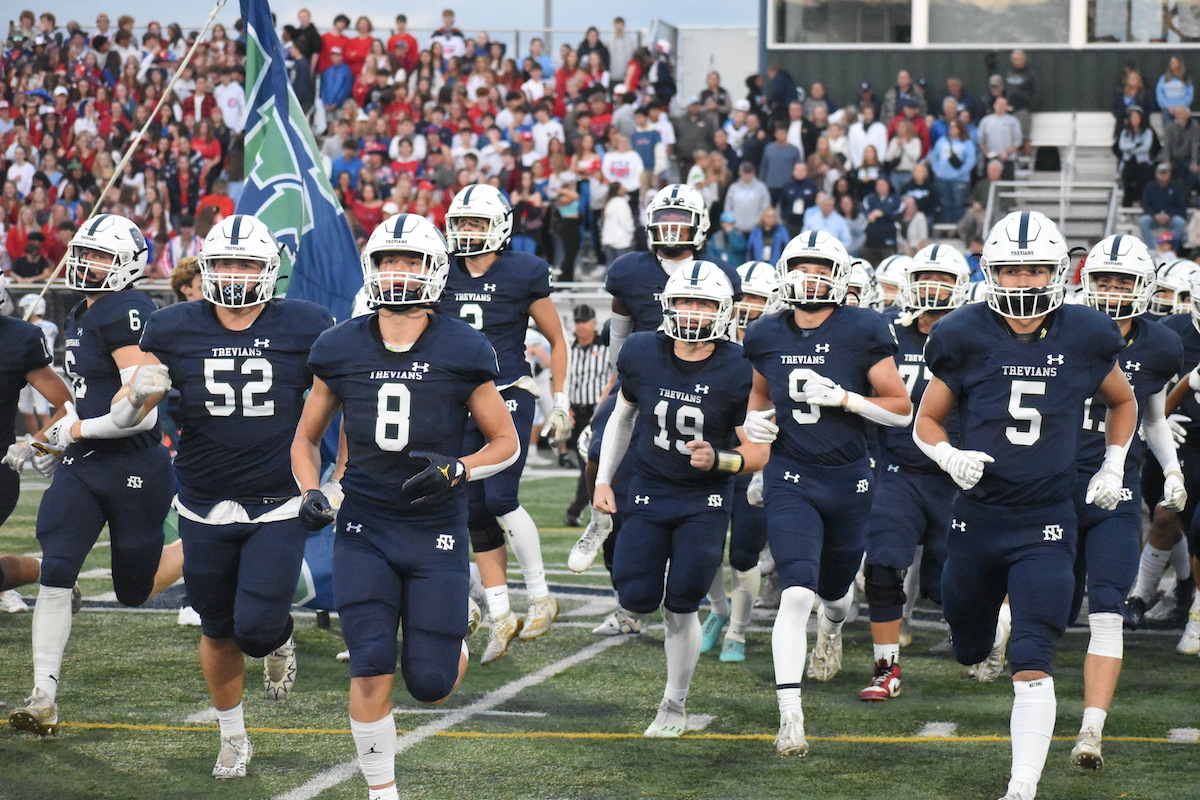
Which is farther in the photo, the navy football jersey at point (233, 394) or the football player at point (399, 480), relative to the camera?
the navy football jersey at point (233, 394)

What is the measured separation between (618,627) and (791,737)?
2461 mm

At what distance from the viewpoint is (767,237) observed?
15.9m

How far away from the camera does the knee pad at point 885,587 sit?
6.59m

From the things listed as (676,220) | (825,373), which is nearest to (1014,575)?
(825,373)

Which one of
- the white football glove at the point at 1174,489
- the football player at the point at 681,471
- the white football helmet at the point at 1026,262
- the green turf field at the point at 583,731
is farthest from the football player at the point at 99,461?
the white football glove at the point at 1174,489

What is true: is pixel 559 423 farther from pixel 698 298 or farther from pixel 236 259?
pixel 236 259

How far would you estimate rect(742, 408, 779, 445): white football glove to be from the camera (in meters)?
5.79

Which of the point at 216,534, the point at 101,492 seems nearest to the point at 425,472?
the point at 216,534

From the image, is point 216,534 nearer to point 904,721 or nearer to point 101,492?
point 101,492

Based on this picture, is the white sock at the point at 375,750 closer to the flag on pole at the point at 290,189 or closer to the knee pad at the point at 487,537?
the knee pad at the point at 487,537

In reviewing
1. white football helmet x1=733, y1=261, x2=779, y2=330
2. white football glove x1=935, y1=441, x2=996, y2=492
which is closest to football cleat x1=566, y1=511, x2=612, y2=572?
white football helmet x1=733, y1=261, x2=779, y2=330

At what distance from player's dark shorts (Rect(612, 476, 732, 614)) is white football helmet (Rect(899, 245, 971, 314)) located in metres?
1.69

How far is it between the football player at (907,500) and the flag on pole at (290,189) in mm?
3971

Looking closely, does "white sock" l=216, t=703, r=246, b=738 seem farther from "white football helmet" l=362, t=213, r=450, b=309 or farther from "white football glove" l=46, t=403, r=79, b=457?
"white football helmet" l=362, t=213, r=450, b=309
